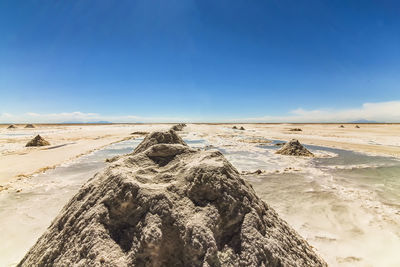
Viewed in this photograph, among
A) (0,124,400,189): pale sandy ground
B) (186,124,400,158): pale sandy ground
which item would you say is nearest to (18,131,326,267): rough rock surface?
(0,124,400,189): pale sandy ground

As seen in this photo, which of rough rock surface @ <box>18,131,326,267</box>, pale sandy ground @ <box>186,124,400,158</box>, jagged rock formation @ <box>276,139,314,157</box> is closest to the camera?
rough rock surface @ <box>18,131,326,267</box>

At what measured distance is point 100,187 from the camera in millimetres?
3068

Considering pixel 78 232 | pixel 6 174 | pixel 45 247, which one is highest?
pixel 78 232

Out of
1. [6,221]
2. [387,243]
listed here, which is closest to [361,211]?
[387,243]

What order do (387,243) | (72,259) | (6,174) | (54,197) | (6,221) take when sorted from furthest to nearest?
(6,174) < (54,197) < (6,221) < (387,243) < (72,259)

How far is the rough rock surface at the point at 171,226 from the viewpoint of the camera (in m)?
2.31

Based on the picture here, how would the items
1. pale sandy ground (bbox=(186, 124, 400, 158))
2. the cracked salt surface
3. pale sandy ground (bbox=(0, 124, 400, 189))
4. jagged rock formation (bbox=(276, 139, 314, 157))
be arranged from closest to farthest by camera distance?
1. the cracked salt surface
2. pale sandy ground (bbox=(0, 124, 400, 189))
3. jagged rock formation (bbox=(276, 139, 314, 157))
4. pale sandy ground (bbox=(186, 124, 400, 158))

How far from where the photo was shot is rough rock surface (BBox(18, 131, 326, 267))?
2314mm

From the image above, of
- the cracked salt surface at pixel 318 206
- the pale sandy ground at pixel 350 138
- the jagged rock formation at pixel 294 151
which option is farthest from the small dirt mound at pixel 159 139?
the pale sandy ground at pixel 350 138

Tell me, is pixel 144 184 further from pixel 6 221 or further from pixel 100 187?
pixel 6 221

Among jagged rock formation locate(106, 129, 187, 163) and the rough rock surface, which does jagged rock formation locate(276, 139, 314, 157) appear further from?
the rough rock surface

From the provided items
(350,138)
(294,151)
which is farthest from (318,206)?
(350,138)

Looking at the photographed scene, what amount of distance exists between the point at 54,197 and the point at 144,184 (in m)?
6.45

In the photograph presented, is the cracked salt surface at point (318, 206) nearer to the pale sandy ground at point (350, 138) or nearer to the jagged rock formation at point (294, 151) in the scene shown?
the jagged rock formation at point (294, 151)
